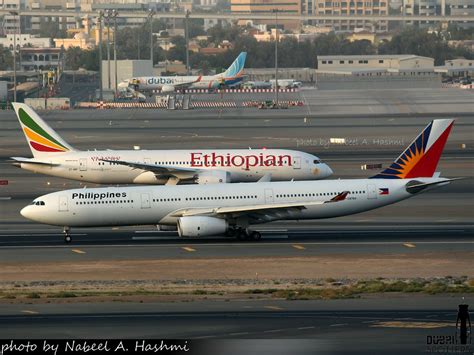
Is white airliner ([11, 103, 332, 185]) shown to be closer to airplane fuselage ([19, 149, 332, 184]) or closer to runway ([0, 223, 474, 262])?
airplane fuselage ([19, 149, 332, 184])

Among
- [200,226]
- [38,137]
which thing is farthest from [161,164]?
[200,226]

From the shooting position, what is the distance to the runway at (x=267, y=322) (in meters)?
39.4

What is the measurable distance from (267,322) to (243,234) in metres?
24.0

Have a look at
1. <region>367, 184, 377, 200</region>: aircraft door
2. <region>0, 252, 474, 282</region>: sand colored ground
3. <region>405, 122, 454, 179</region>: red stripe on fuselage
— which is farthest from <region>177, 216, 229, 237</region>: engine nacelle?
<region>405, 122, 454, 179</region>: red stripe on fuselage

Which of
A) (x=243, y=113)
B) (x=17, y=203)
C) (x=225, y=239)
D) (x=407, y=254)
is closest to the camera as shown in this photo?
(x=407, y=254)

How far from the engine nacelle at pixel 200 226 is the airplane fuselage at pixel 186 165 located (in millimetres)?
19314

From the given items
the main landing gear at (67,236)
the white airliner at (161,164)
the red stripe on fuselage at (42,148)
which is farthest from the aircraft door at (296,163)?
the main landing gear at (67,236)

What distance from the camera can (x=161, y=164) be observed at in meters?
87.2

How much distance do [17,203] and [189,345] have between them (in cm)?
4624

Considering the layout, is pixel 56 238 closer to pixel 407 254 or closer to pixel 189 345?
pixel 407 254

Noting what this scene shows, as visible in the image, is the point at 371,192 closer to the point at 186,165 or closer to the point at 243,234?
the point at 243,234

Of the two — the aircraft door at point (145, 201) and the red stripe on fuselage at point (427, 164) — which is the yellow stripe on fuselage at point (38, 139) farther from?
the red stripe on fuselage at point (427, 164)

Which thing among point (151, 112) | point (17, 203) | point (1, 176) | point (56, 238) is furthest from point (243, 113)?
point (56, 238)

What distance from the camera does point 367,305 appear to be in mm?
47000
